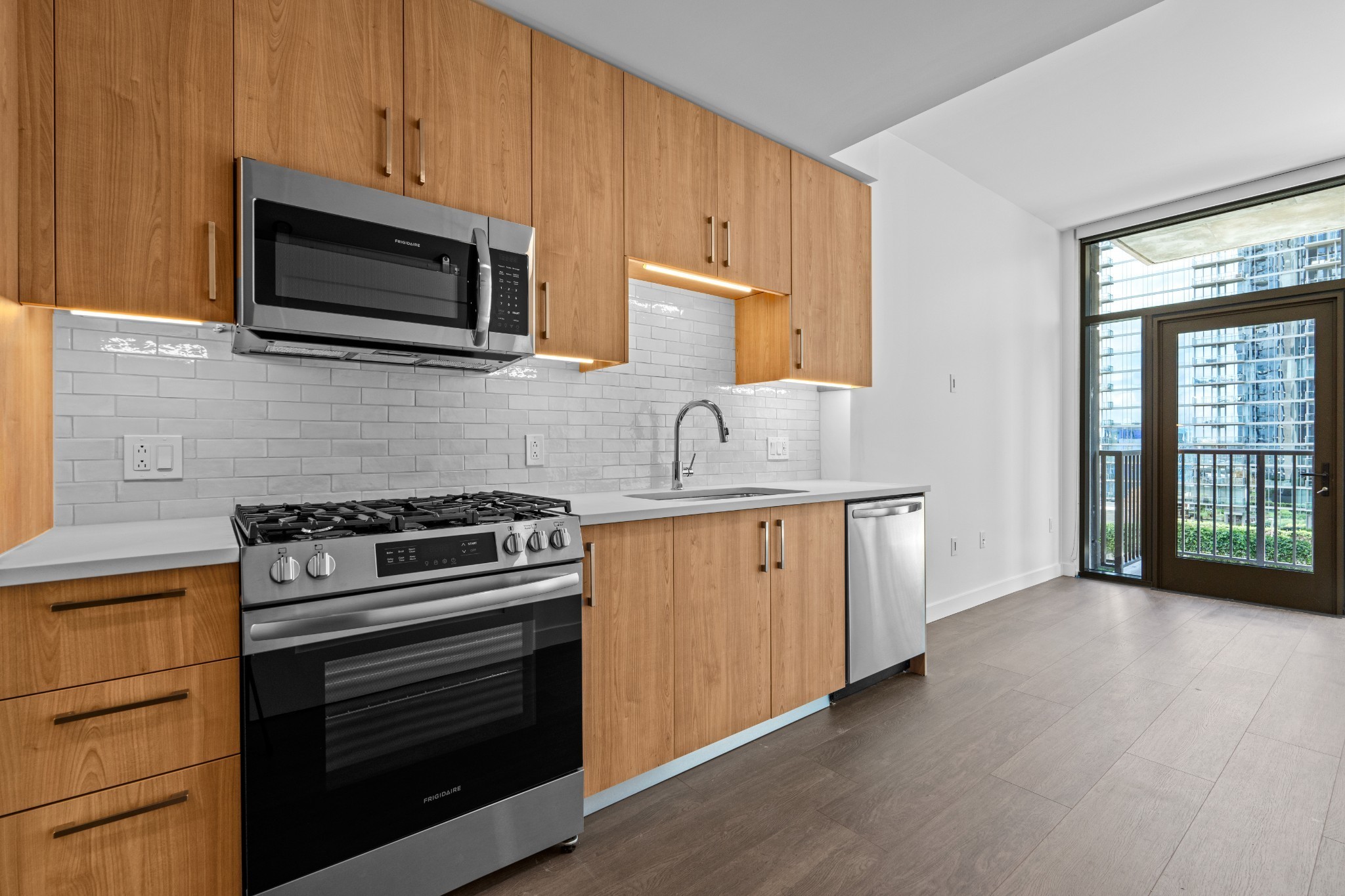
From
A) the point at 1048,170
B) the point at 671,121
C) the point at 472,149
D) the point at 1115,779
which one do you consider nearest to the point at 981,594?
the point at 1115,779

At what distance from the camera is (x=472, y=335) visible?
1.98 metres

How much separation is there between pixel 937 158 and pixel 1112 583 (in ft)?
11.7

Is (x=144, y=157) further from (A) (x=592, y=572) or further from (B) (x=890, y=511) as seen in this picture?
(B) (x=890, y=511)

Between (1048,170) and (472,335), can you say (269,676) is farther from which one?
(1048,170)

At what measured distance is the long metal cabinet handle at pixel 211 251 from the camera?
1.59 m

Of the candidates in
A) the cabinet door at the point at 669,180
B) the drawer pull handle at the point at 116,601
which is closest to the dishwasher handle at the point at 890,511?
the cabinet door at the point at 669,180

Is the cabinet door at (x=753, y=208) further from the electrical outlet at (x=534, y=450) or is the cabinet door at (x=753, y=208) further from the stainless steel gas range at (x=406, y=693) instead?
the stainless steel gas range at (x=406, y=693)

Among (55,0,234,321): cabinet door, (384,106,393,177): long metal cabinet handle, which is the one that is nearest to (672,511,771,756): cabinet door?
(384,106,393,177): long metal cabinet handle

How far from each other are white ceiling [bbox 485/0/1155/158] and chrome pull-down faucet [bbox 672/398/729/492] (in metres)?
1.22

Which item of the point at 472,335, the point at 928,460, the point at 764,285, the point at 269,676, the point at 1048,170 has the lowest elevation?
the point at 269,676

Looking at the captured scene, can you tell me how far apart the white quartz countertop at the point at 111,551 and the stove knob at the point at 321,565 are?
142mm

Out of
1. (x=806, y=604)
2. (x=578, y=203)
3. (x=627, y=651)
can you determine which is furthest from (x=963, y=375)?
(x=627, y=651)

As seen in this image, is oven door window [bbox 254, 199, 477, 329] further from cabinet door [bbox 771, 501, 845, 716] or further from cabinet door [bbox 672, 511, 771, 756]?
cabinet door [bbox 771, 501, 845, 716]

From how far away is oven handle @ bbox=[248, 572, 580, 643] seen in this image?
1380 mm
